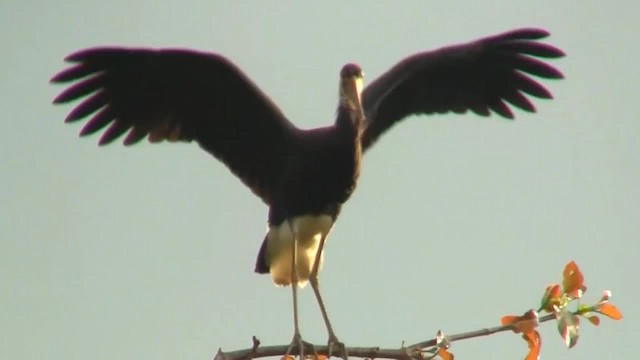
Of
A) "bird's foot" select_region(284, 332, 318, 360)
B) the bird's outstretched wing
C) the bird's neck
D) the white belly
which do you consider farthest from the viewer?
the bird's outstretched wing

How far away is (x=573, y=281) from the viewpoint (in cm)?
465

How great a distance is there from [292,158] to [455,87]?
1.34m

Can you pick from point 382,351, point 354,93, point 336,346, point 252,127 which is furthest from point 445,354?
Result: point 252,127

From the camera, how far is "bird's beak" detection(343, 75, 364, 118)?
6176mm

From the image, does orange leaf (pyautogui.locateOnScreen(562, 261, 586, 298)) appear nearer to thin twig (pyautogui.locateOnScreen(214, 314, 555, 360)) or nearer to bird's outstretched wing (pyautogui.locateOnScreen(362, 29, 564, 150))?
thin twig (pyautogui.locateOnScreen(214, 314, 555, 360))

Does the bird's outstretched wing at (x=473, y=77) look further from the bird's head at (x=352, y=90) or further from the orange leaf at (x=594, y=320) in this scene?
the orange leaf at (x=594, y=320)

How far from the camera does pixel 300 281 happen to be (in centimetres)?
669

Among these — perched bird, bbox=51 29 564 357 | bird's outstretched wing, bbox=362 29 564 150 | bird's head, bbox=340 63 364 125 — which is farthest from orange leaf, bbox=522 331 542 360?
bird's outstretched wing, bbox=362 29 564 150

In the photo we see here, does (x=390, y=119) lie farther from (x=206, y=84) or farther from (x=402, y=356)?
(x=402, y=356)


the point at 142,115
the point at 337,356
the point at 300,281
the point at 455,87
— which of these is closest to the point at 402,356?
the point at 337,356

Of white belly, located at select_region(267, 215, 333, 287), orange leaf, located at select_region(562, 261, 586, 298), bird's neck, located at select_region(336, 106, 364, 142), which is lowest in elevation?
orange leaf, located at select_region(562, 261, 586, 298)

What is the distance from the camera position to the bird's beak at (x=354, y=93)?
20.3 ft

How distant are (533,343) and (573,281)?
11.7 inches

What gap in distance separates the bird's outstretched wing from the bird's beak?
77cm
